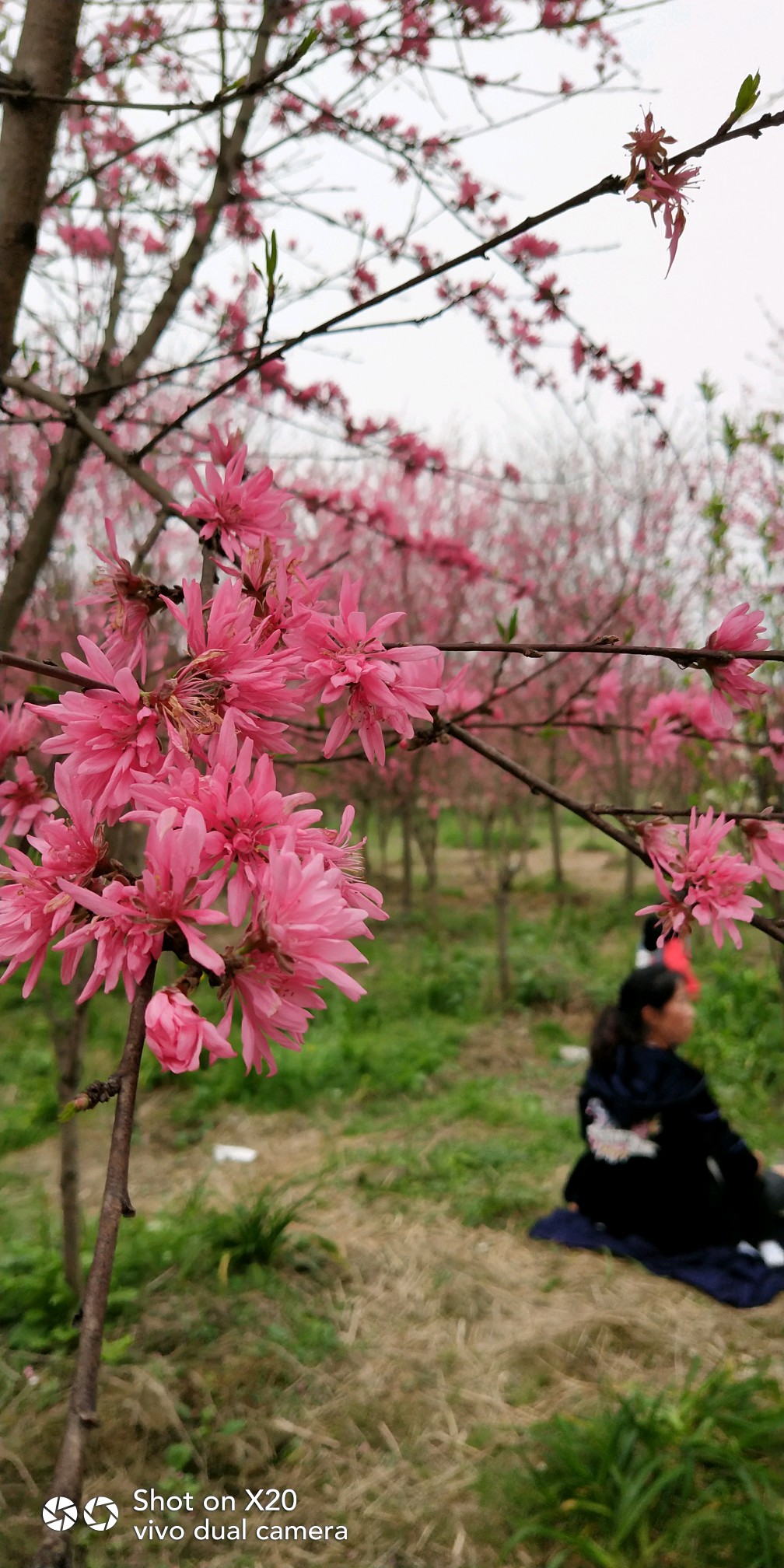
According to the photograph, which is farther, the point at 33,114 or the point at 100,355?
the point at 100,355

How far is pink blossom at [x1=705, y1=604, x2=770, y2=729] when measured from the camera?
121 centimetres

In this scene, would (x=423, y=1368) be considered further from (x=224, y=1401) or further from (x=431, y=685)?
(x=431, y=685)

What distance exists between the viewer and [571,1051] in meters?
5.55

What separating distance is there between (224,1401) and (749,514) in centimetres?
733

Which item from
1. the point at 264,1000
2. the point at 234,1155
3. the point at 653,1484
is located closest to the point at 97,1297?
the point at 264,1000

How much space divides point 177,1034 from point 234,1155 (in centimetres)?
384

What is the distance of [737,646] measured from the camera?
4.04 feet

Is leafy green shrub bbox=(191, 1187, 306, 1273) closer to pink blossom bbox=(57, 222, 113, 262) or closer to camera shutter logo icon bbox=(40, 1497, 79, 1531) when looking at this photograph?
camera shutter logo icon bbox=(40, 1497, 79, 1531)

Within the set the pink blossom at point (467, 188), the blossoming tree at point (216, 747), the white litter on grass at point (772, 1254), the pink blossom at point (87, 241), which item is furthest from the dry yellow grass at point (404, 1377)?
the pink blossom at point (87, 241)

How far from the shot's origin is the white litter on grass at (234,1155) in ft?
13.5

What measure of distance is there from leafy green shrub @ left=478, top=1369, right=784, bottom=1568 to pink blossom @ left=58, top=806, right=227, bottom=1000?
210cm

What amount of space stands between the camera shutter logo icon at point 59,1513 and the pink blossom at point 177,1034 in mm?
249

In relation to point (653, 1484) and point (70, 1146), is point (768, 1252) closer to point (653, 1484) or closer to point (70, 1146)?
point (653, 1484)

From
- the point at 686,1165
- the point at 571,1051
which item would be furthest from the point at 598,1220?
the point at 571,1051
